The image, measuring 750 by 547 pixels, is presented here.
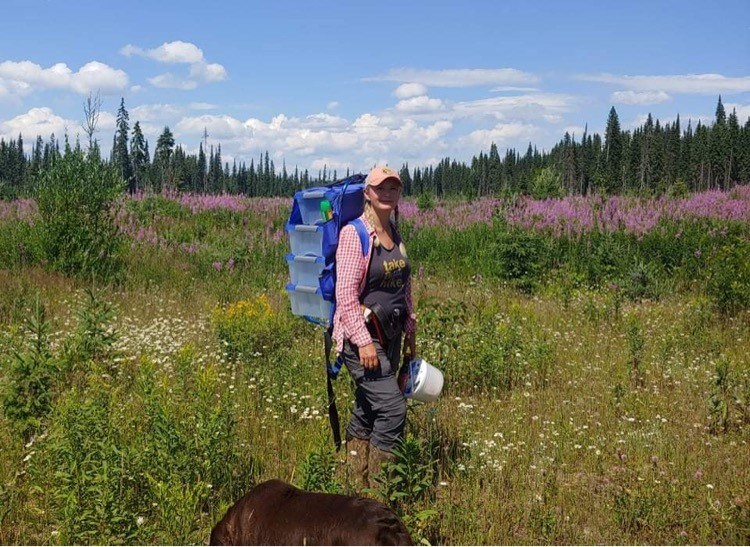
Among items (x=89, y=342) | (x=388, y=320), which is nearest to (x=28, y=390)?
(x=89, y=342)

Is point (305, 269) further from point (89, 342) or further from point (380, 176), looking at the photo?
point (89, 342)

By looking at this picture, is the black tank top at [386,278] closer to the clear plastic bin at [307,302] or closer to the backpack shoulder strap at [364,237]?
Answer: the backpack shoulder strap at [364,237]

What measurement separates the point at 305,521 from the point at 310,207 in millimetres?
2866

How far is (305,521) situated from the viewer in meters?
2.39

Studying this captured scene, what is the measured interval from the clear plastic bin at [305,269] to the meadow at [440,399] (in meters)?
0.98

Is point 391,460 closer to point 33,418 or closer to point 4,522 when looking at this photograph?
point 4,522

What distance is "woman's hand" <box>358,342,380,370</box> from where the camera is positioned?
395 centimetres

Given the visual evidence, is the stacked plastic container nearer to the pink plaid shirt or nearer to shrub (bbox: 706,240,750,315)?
the pink plaid shirt

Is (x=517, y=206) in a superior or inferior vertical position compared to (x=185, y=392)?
superior

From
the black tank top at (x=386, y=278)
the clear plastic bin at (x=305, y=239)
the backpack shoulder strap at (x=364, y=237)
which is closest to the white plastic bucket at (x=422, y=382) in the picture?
the black tank top at (x=386, y=278)

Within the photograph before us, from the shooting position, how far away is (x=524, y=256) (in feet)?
39.5

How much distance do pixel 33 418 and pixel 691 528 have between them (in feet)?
15.6

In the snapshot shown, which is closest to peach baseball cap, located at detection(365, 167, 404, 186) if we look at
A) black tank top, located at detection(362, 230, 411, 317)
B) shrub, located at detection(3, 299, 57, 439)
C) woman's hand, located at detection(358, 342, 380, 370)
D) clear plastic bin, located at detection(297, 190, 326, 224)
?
black tank top, located at detection(362, 230, 411, 317)

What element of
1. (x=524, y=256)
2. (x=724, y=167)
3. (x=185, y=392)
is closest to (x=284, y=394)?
(x=185, y=392)
